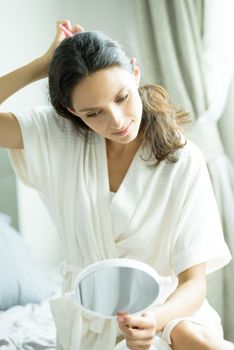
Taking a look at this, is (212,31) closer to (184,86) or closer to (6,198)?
(184,86)

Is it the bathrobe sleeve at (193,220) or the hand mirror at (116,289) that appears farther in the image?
the bathrobe sleeve at (193,220)

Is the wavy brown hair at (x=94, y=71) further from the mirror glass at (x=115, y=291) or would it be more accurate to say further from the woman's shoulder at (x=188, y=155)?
the mirror glass at (x=115, y=291)

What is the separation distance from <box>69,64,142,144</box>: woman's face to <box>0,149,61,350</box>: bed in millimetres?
767

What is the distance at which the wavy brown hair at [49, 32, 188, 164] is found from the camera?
1.17 m

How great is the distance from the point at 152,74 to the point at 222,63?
282 mm

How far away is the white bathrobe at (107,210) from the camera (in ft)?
4.28

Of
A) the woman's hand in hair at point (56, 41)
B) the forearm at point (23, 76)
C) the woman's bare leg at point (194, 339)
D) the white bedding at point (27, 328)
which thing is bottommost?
the white bedding at point (27, 328)

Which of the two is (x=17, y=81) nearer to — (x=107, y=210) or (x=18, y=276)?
(x=107, y=210)

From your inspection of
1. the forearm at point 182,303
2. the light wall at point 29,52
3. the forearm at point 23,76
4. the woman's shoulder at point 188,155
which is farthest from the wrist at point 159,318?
the light wall at point 29,52

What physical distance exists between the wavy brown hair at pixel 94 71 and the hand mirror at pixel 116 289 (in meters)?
0.34

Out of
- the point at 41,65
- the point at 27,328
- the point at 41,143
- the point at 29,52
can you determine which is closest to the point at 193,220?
Result: the point at 41,143

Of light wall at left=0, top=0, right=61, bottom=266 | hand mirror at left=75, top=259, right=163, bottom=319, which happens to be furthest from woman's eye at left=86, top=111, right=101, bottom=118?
light wall at left=0, top=0, right=61, bottom=266

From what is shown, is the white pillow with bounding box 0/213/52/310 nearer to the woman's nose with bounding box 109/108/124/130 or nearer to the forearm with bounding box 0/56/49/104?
the forearm with bounding box 0/56/49/104

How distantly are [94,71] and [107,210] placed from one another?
0.34 m
